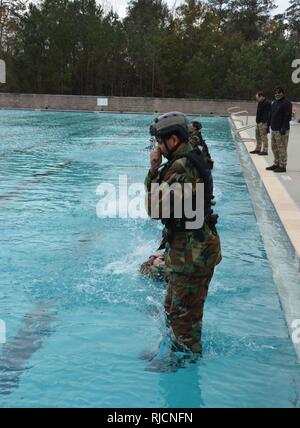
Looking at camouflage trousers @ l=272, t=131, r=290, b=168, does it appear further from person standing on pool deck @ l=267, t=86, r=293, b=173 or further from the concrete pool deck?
the concrete pool deck

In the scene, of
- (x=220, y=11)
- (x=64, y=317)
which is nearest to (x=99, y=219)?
(x=64, y=317)

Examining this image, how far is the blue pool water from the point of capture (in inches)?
164

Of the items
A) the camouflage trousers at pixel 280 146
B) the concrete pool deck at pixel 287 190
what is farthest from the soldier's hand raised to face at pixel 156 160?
the camouflage trousers at pixel 280 146

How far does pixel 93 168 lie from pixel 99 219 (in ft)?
17.8

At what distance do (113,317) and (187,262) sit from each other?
71.6 inches

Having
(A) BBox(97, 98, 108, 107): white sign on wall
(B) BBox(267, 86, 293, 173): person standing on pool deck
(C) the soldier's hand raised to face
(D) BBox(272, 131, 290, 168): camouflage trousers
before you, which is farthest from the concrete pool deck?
(A) BBox(97, 98, 108, 107): white sign on wall

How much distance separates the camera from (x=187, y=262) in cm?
379

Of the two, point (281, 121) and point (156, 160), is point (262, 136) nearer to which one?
point (281, 121)

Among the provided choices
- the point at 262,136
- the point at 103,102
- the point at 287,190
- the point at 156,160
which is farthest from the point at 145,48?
the point at 156,160

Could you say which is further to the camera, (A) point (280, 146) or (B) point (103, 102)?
(B) point (103, 102)

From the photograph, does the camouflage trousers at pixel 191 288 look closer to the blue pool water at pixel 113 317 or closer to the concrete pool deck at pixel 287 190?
the blue pool water at pixel 113 317

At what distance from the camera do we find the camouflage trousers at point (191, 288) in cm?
382
